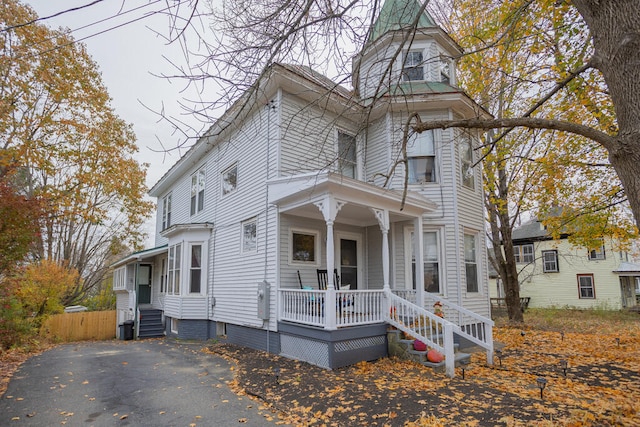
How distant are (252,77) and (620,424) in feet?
19.1

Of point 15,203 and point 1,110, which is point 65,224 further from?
point 15,203

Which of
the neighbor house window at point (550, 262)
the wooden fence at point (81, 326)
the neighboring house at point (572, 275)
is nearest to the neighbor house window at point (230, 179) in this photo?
the wooden fence at point (81, 326)

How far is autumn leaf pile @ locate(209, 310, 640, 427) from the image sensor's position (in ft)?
14.7

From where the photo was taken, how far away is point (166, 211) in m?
17.7

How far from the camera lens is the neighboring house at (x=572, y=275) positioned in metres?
22.1

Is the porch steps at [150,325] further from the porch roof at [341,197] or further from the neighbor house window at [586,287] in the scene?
the neighbor house window at [586,287]

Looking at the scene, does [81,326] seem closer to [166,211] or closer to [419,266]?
[166,211]

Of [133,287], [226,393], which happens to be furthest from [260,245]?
[133,287]

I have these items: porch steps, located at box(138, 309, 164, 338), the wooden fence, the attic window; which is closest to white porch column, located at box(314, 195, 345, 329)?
the attic window

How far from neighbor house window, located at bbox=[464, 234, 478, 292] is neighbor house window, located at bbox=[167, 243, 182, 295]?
9.02m

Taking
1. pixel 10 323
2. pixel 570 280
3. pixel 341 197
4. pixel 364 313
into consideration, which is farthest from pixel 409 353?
pixel 570 280

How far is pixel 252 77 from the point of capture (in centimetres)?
419

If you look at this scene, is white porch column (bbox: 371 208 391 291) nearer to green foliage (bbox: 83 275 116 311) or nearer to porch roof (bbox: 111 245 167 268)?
porch roof (bbox: 111 245 167 268)

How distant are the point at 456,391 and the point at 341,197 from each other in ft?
13.2
